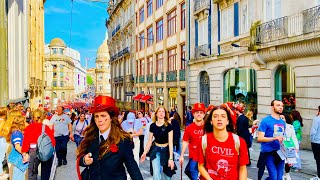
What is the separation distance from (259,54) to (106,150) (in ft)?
46.4

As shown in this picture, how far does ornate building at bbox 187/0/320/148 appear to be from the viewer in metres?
13.6

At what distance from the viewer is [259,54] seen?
53.4 feet

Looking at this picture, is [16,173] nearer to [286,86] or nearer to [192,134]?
[192,134]

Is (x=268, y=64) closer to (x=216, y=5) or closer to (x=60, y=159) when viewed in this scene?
(x=216, y=5)

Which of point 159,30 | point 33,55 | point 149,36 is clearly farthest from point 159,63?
point 33,55

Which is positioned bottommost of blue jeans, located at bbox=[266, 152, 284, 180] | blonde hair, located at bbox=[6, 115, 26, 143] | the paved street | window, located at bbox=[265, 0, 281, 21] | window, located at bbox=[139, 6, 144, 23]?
the paved street

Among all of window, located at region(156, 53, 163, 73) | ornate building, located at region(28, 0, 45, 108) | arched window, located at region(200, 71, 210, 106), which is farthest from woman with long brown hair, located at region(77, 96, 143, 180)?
window, located at region(156, 53, 163, 73)

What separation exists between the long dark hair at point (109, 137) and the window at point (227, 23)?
17.0 meters

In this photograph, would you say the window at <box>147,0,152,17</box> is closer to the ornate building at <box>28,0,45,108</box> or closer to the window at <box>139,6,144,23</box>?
the window at <box>139,6,144,23</box>

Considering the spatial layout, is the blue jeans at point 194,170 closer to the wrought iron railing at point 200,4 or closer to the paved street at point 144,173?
the paved street at point 144,173

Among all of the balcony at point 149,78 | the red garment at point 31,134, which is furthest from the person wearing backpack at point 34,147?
the balcony at point 149,78

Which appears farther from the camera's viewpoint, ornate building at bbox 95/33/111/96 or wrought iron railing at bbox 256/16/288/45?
ornate building at bbox 95/33/111/96

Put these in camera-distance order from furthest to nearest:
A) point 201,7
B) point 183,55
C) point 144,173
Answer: point 183,55 < point 201,7 < point 144,173

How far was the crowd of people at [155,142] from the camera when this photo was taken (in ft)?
10.9
